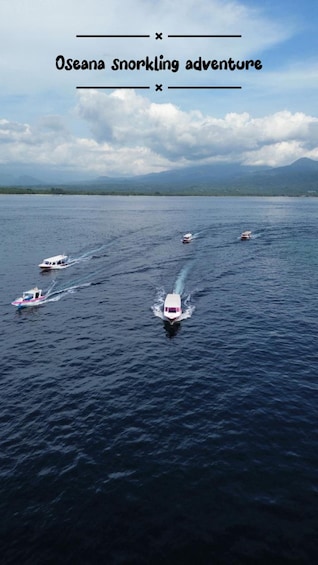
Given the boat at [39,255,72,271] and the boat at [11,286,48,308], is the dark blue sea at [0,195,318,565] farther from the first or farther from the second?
the boat at [39,255,72,271]

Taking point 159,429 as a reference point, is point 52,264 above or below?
above

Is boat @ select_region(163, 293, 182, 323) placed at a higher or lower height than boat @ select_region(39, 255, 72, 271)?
lower

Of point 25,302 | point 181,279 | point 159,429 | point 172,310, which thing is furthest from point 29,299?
point 159,429

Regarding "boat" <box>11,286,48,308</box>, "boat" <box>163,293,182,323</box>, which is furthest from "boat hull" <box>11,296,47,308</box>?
"boat" <box>163,293,182,323</box>

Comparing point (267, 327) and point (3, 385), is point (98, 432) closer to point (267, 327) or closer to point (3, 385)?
point (3, 385)

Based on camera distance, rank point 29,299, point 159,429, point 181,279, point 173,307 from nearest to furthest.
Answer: point 159,429
point 173,307
point 29,299
point 181,279

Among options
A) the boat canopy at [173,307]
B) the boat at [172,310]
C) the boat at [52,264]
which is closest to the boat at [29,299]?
the boat at [52,264]

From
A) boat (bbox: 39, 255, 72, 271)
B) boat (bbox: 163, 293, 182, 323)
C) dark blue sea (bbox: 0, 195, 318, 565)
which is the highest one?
boat (bbox: 39, 255, 72, 271)

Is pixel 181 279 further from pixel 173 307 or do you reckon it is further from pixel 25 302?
pixel 25 302
